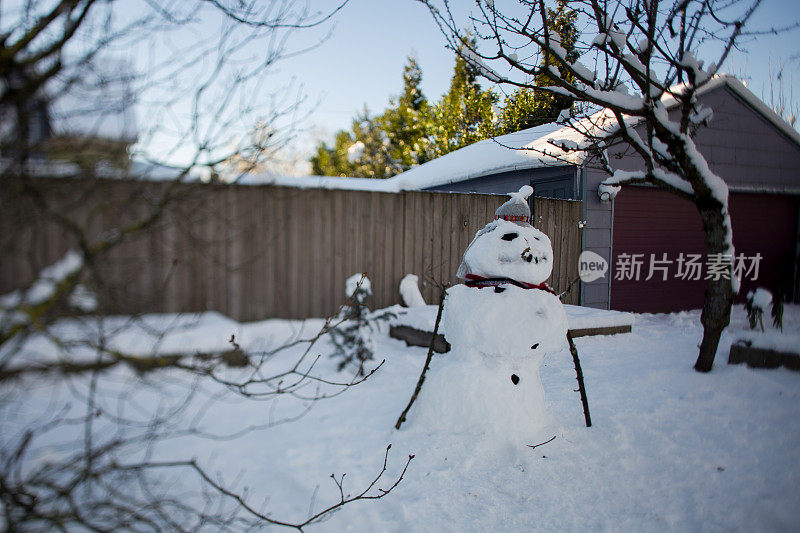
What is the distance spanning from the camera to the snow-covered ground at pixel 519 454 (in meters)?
2.17

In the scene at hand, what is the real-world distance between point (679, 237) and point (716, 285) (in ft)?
15.3

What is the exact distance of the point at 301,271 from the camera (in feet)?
18.8

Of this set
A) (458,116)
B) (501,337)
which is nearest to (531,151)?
(458,116)

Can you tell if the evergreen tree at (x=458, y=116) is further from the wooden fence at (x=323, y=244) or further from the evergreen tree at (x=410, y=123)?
the wooden fence at (x=323, y=244)

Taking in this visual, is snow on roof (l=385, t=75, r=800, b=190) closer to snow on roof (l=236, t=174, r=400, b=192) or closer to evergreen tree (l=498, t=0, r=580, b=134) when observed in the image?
snow on roof (l=236, t=174, r=400, b=192)

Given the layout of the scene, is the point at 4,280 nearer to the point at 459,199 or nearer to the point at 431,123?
the point at 459,199

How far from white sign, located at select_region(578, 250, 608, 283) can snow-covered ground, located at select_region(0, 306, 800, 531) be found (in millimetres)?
3108

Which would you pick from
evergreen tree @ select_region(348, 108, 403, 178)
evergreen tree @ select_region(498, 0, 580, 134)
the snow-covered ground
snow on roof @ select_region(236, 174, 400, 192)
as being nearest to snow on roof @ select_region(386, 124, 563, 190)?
snow on roof @ select_region(236, 174, 400, 192)

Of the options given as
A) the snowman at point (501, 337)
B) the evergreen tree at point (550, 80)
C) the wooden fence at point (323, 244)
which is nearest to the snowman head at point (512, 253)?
the snowman at point (501, 337)

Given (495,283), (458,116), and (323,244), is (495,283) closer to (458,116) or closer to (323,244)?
(323,244)

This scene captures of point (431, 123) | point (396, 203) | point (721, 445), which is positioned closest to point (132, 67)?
point (721, 445)

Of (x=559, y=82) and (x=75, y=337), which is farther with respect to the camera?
(x=559, y=82)

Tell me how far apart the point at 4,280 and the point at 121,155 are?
0.54m

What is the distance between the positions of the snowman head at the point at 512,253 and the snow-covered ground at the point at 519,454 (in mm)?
1117
